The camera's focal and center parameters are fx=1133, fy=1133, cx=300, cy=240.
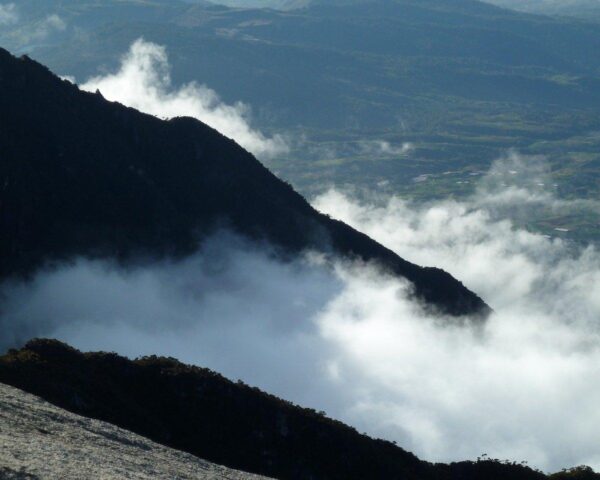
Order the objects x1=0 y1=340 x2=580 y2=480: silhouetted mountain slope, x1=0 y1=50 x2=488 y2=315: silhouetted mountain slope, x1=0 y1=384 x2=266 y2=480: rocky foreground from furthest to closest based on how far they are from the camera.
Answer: x1=0 y1=50 x2=488 y2=315: silhouetted mountain slope
x1=0 y1=340 x2=580 y2=480: silhouetted mountain slope
x1=0 y1=384 x2=266 y2=480: rocky foreground

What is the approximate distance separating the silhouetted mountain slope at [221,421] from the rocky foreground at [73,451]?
5734mm

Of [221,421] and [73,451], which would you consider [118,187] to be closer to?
[221,421]

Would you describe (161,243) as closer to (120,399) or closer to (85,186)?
(85,186)

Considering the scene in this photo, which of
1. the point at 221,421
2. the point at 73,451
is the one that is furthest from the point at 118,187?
the point at 73,451

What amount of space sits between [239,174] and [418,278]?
32068 mm

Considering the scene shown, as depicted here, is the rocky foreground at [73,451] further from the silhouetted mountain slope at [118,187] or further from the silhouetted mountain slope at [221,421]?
the silhouetted mountain slope at [118,187]

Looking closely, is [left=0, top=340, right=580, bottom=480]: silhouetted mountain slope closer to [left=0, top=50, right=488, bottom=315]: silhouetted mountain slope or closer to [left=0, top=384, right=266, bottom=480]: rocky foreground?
[left=0, top=384, right=266, bottom=480]: rocky foreground

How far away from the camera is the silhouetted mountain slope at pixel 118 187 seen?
339 feet

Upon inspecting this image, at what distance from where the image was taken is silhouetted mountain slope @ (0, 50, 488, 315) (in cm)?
10319

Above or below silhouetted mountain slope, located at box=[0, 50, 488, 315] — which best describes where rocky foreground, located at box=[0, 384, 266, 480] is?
below

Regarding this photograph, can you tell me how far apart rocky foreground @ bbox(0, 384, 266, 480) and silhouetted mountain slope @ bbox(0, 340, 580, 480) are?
5734 millimetres

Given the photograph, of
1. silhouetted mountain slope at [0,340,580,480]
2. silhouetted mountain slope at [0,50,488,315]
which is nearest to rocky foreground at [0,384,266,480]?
silhouetted mountain slope at [0,340,580,480]

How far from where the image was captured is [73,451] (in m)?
41.3

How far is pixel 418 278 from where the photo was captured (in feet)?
500
